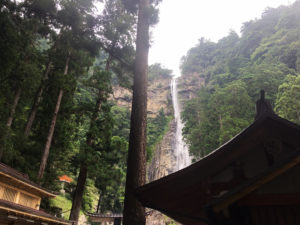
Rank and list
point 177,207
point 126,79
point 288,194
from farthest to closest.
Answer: point 126,79, point 177,207, point 288,194

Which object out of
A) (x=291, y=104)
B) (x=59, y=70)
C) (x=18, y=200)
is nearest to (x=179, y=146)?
(x=291, y=104)

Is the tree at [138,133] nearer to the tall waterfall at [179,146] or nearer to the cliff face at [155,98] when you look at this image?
the tall waterfall at [179,146]

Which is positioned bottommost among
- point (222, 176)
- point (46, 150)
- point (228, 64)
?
point (222, 176)

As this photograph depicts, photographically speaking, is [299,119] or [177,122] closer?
[299,119]

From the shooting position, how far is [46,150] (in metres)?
9.61

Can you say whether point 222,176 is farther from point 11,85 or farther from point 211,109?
point 211,109

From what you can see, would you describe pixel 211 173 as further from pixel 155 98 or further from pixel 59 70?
pixel 155 98

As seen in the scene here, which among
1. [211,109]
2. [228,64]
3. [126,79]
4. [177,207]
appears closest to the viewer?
[177,207]

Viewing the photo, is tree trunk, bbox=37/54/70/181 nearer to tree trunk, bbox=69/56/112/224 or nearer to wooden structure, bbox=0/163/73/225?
wooden structure, bbox=0/163/73/225

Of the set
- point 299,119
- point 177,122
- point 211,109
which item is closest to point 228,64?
point 177,122

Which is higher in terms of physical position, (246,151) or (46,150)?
(46,150)

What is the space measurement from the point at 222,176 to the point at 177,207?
95 cm

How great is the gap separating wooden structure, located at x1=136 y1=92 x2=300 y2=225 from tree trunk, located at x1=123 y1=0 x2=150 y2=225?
0.78 metres

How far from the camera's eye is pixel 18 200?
24.4 feet
